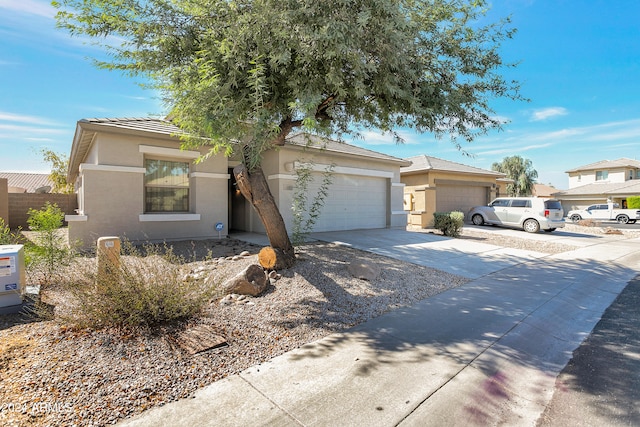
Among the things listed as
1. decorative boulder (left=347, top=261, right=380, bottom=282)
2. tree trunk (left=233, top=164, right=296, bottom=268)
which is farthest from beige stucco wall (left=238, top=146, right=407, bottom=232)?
decorative boulder (left=347, top=261, right=380, bottom=282)

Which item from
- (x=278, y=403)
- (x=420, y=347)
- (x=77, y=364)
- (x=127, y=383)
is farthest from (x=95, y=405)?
(x=420, y=347)

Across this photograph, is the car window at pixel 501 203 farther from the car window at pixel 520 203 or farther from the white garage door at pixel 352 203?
the white garage door at pixel 352 203

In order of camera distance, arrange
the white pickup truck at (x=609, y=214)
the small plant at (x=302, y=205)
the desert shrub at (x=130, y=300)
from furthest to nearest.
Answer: the white pickup truck at (x=609, y=214)
the small plant at (x=302, y=205)
the desert shrub at (x=130, y=300)

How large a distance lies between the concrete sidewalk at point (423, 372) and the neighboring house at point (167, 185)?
4.53m

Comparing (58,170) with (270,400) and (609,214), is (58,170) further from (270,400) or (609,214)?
(609,214)

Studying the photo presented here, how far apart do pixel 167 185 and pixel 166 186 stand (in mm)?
47

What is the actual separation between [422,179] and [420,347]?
16207 millimetres

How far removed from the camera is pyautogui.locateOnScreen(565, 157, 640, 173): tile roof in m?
39.9

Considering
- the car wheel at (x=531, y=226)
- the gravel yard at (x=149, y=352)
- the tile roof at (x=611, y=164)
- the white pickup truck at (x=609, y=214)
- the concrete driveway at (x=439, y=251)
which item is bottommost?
the gravel yard at (x=149, y=352)

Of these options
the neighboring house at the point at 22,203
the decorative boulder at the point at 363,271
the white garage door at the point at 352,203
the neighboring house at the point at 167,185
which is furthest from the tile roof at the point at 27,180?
the decorative boulder at the point at 363,271

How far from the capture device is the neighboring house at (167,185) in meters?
9.19

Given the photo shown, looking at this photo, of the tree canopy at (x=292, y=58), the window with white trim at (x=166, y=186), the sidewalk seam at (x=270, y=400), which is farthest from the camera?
the window with white trim at (x=166, y=186)

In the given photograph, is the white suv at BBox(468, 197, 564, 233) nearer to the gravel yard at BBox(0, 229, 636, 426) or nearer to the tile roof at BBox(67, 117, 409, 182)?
the tile roof at BBox(67, 117, 409, 182)

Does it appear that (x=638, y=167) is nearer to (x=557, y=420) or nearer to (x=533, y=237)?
(x=533, y=237)
